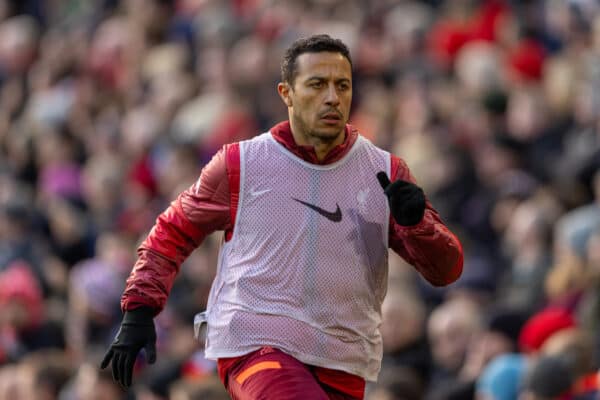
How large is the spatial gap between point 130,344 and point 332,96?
4.43 ft

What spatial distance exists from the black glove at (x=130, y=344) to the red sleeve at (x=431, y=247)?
1.13m

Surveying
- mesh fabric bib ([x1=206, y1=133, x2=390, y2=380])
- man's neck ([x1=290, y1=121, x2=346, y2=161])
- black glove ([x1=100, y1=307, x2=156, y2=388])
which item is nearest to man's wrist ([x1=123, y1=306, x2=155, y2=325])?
black glove ([x1=100, y1=307, x2=156, y2=388])

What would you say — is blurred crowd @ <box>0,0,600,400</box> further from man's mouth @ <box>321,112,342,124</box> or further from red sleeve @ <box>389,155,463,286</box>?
man's mouth @ <box>321,112,342,124</box>

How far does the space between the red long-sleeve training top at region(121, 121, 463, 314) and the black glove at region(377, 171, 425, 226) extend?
0.08 metres

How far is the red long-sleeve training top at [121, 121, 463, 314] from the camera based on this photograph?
287 inches

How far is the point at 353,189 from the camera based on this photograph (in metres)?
7.50

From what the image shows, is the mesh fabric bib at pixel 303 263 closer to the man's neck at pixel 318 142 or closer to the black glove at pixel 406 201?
the man's neck at pixel 318 142

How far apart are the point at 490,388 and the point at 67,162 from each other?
722 cm

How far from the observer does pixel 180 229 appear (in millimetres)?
7387

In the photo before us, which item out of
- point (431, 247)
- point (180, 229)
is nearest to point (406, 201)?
point (431, 247)

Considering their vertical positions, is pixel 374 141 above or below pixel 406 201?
below

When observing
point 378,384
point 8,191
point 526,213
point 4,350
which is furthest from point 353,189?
point 8,191

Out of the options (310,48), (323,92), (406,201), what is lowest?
(406,201)

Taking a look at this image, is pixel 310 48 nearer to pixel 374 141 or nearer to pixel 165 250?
pixel 165 250
